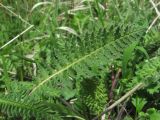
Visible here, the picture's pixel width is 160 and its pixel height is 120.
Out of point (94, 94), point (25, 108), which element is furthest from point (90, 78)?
point (25, 108)

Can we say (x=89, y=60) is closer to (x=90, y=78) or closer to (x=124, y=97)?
(x=90, y=78)

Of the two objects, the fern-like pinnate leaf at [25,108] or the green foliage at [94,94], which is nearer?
the fern-like pinnate leaf at [25,108]

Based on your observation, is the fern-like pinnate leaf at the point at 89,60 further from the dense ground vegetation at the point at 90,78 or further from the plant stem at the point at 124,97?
the plant stem at the point at 124,97

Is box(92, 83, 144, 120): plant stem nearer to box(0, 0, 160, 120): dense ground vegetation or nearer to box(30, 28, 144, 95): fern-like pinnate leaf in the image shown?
box(0, 0, 160, 120): dense ground vegetation

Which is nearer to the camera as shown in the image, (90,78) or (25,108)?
(25,108)

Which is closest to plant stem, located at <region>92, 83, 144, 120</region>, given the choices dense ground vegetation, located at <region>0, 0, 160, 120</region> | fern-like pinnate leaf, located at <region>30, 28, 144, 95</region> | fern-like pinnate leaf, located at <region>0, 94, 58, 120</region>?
dense ground vegetation, located at <region>0, 0, 160, 120</region>

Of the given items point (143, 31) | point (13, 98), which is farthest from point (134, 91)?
point (13, 98)

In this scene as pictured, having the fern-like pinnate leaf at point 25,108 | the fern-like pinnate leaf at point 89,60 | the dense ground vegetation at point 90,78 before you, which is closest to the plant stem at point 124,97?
the dense ground vegetation at point 90,78

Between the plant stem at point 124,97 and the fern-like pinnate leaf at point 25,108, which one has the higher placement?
the fern-like pinnate leaf at point 25,108

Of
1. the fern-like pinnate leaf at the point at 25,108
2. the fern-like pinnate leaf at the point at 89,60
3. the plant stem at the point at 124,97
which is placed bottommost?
the plant stem at the point at 124,97

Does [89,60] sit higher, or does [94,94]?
[89,60]

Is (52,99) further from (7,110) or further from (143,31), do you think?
(143,31)
